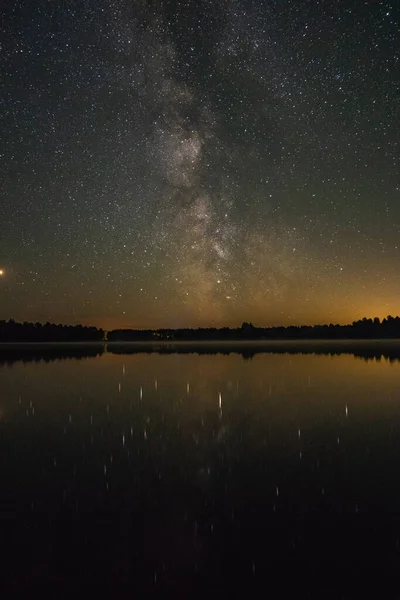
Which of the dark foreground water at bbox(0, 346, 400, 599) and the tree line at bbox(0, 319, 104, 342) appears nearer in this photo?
the dark foreground water at bbox(0, 346, 400, 599)

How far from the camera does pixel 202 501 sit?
1010 centimetres

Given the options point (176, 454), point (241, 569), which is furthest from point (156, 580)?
point (176, 454)

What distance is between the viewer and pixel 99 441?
1582 centimetres

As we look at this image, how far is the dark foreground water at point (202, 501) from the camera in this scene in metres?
7.16

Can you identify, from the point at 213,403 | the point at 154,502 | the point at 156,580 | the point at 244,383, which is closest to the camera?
the point at 156,580

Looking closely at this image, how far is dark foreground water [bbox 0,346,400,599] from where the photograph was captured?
23.5 feet

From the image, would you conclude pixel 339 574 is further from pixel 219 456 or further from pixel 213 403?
pixel 213 403

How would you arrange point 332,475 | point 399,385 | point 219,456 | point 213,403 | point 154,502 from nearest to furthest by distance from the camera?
point 154,502
point 332,475
point 219,456
point 213,403
point 399,385

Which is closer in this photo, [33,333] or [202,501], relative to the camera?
[202,501]

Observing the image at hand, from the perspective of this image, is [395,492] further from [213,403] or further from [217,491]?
[213,403]

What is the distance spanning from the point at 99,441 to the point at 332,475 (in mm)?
7677

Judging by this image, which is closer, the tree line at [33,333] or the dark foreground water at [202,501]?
the dark foreground water at [202,501]

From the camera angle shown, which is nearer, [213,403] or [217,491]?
[217,491]

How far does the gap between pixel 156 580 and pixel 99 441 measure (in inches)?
361
